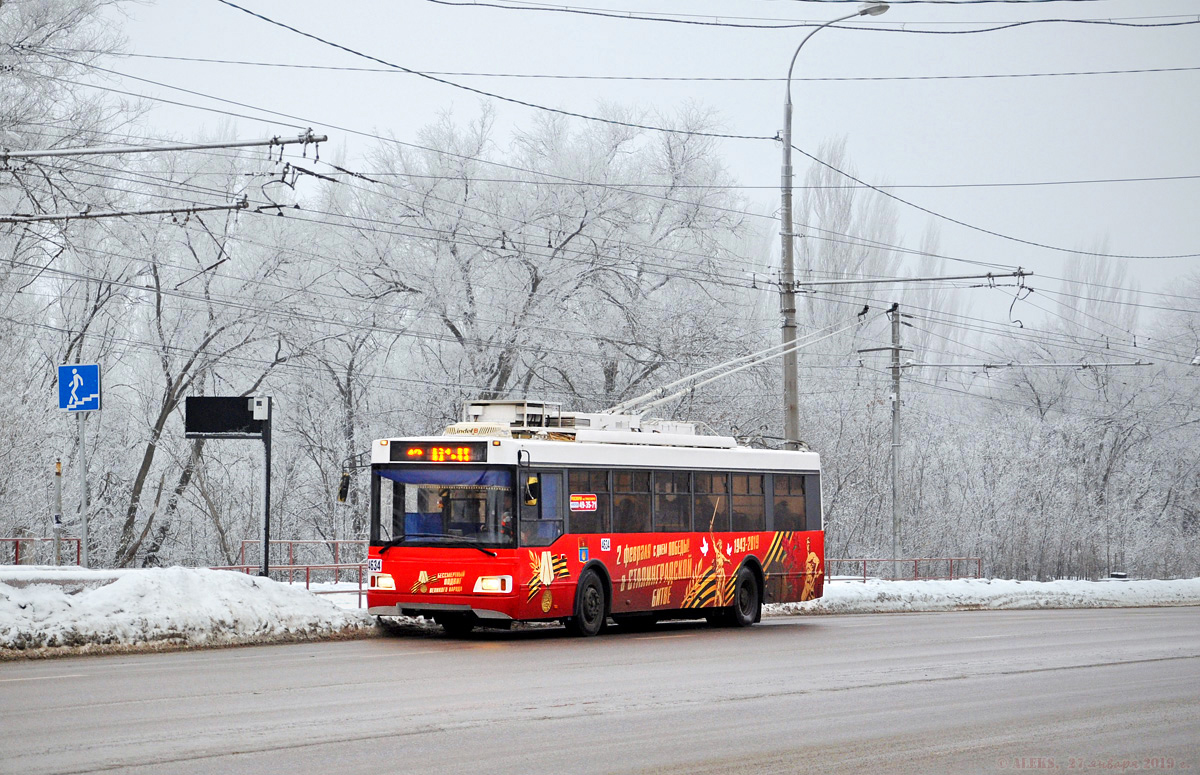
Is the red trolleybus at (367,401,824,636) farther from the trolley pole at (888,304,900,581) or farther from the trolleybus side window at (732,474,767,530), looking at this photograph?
the trolley pole at (888,304,900,581)

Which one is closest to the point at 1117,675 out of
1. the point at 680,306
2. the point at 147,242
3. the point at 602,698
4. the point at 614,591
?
the point at 602,698

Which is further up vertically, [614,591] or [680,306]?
[680,306]

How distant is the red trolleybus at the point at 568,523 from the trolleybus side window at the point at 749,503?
0.03 meters

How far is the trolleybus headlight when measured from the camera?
63.4ft

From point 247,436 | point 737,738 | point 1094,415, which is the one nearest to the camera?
point 737,738

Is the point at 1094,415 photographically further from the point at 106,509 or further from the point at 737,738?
the point at 737,738

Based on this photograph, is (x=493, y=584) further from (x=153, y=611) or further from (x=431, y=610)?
(x=153, y=611)

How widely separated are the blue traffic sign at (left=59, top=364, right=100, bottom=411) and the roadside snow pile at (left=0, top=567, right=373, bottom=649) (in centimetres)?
298

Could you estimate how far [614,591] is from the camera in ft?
69.9

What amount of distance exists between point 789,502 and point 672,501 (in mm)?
3658

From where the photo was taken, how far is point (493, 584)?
19.4 metres

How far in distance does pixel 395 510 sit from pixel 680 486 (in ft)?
16.0

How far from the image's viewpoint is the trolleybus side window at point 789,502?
25281 millimetres

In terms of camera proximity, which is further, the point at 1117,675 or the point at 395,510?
the point at 395,510
